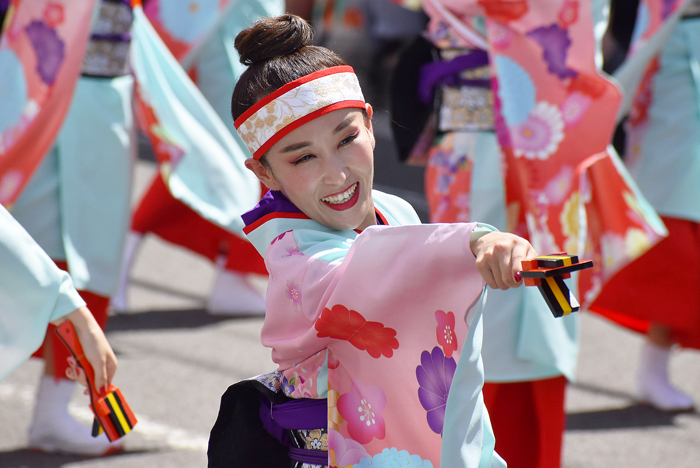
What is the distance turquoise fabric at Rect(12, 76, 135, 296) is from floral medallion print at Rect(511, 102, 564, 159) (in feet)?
3.80

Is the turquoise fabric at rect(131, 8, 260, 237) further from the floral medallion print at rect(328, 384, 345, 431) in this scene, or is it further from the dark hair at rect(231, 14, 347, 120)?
the floral medallion print at rect(328, 384, 345, 431)

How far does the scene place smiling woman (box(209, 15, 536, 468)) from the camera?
1302mm

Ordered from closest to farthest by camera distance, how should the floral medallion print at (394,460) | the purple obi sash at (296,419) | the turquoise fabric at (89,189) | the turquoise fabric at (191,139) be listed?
the floral medallion print at (394,460) < the purple obi sash at (296,419) < the turquoise fabric at (89,189) < the turquoise fabric at (191,139)

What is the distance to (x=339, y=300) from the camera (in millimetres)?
1333

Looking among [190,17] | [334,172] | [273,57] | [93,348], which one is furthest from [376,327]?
[190,17]

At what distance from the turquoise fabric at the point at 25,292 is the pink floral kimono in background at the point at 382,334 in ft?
1.47

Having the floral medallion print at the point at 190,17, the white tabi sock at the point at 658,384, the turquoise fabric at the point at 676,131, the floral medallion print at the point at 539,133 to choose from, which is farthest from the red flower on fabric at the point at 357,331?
the floral medallion print at the point at 190,17

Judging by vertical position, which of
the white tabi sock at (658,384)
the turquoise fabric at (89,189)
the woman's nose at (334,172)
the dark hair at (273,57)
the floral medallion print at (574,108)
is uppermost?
the dark hair at (273,57)

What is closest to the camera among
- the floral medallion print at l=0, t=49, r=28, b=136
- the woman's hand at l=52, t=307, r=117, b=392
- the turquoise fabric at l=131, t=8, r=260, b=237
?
the woman's hand at l=52, t=307, r=117, b=392

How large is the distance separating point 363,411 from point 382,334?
129mm

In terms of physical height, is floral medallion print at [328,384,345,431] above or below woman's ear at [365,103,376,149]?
below

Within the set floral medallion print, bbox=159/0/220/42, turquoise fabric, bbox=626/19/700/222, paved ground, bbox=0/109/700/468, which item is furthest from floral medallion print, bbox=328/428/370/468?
floral medallion print, bbox=159/0/220/42

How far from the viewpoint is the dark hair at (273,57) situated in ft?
4.91

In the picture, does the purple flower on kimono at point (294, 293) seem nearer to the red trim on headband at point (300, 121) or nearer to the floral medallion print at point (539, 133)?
the red trim on headband at point (300, 121)
